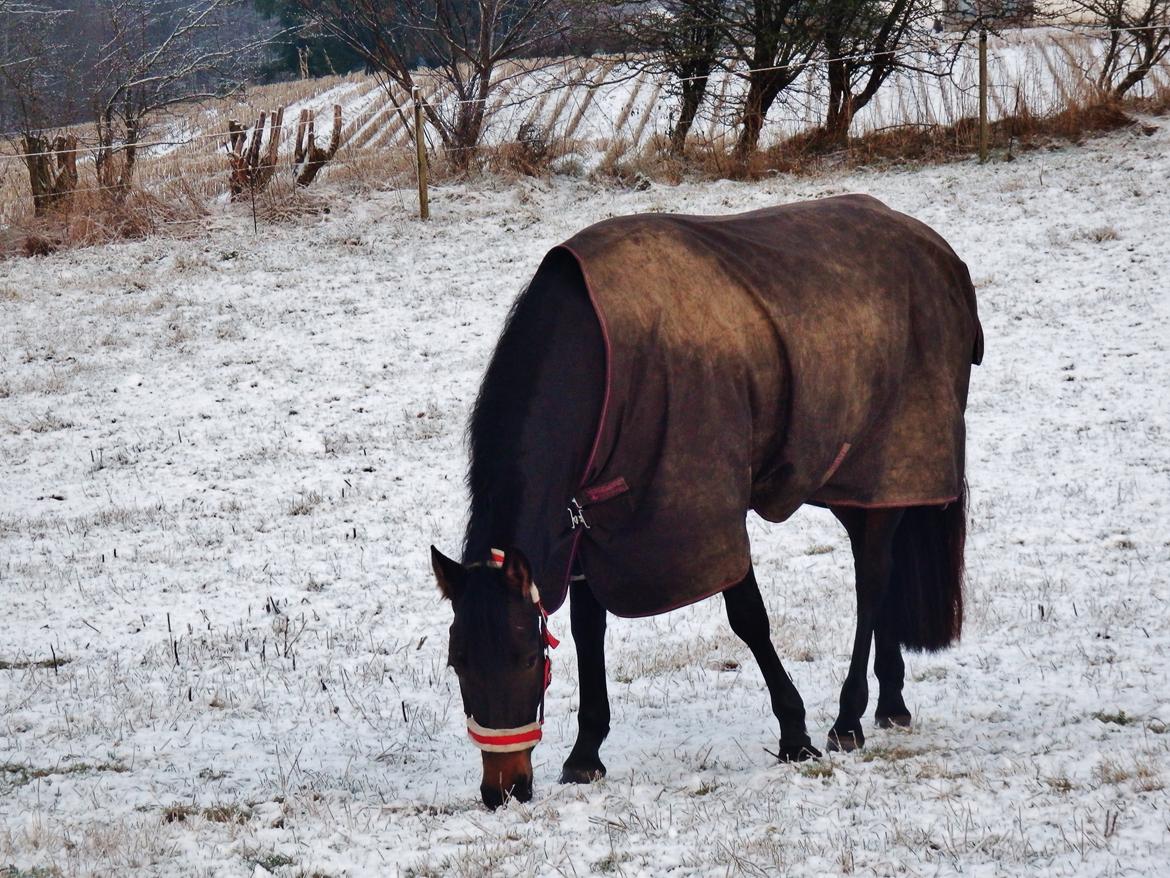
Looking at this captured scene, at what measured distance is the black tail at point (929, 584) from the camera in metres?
4.43

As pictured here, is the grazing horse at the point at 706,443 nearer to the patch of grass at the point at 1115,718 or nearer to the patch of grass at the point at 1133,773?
the patch of grass at the point at 1115,718

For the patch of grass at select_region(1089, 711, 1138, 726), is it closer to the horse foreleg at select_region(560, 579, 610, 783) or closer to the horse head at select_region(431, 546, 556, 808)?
the horse foreleg at select_region(560, 579, 610, 783)

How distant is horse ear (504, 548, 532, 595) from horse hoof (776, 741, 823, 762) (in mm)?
1403

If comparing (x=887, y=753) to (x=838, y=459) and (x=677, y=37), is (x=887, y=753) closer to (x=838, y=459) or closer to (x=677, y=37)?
(x=838, y=459)

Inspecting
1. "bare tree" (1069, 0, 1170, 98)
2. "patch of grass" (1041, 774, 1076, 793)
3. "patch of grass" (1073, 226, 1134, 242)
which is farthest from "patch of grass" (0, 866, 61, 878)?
"bare tree" (1069, 0, 1170, 98)

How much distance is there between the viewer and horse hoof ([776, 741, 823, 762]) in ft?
12.8

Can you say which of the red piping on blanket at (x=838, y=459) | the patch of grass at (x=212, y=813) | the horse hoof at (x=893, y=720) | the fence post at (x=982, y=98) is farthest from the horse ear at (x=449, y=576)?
the fence post at (x=982, y=98)

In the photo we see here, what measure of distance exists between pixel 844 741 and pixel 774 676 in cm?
41

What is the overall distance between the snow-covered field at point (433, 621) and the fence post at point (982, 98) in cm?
169

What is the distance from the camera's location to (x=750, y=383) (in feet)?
11.9

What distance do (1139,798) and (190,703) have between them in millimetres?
3543

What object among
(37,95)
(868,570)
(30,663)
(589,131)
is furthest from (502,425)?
(589,131)

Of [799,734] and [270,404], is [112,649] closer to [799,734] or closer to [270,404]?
[799,734]

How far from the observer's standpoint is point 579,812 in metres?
3.27
